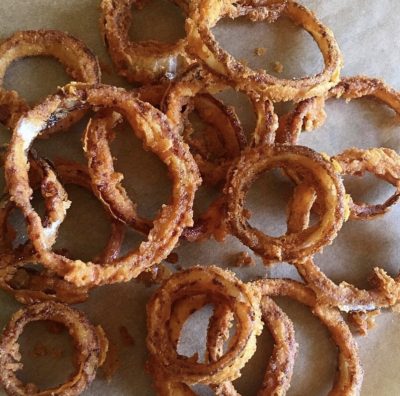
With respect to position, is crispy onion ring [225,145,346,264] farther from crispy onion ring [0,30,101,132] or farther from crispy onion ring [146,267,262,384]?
crispy onion ring [0,30,101,132]

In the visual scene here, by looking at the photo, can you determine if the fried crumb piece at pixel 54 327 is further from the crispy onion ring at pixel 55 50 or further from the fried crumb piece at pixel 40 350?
the crispy onion ring at pixel 55 50

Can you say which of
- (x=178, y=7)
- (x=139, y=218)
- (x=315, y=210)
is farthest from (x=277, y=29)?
(x=139, y=218)

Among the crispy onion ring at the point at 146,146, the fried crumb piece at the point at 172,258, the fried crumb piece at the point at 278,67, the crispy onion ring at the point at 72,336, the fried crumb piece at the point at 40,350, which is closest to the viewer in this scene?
the crispy onion ring at the point at 146,146

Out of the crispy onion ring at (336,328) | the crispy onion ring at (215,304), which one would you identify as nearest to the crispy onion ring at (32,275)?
the crispy onion ring at (215,304)

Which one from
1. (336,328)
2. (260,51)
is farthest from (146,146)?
(336,328)

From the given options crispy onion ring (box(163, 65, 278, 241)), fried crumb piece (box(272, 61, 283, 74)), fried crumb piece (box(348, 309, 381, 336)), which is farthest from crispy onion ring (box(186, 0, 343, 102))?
fried crumb piece (box(348, 309, 381, 336))
